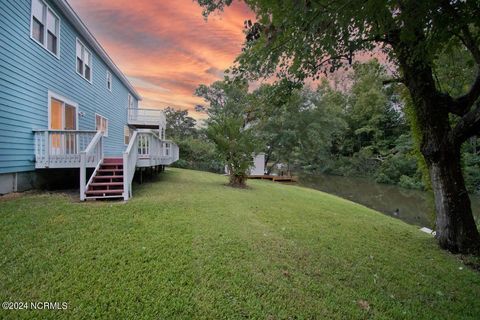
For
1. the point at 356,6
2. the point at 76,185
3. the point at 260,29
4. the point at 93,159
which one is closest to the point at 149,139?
the point at 93,159

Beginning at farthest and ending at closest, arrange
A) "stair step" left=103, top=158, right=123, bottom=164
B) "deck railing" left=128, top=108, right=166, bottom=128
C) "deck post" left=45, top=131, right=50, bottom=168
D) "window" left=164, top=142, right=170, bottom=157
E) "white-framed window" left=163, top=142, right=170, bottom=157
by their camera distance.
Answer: "deck railing" left=128, top=108, right=166, bottom=128 → "window" left=164, top=142, right=170, bottom=157 → "white-framed window" left=163, top=142, right=170, bottom=157 → "stair step" left=103, top=158, right=123, bottom=164 → "deck post" left=45, top=131, right=50, bottom=168

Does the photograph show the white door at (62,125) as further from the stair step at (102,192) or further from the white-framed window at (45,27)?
the stair step at (102,192)

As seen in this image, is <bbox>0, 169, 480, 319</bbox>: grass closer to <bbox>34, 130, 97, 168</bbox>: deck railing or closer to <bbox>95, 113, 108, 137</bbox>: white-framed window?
<bbox>34, 130, 97, 168</bbox>: deck railing

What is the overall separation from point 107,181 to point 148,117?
1037cm

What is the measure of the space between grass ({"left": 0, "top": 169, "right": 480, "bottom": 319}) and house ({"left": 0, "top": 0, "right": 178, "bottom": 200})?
Answer: 1281 millimetres

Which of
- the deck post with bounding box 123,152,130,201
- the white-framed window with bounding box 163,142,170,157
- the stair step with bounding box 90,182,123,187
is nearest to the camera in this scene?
the deck post with bounding box 123,152,130,201

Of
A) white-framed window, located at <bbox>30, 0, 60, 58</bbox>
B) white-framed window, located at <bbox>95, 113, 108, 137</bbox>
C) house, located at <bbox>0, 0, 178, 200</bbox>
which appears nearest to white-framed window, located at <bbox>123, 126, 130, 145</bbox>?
white-framed window, located at <bbox>95, 113, 108, 137</bbox>

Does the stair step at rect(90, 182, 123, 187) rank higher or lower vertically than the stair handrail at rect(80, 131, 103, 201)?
lower

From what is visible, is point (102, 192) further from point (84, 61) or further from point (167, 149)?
point (167, 149)

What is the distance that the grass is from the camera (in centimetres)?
242

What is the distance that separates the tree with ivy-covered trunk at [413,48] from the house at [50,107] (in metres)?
4.54

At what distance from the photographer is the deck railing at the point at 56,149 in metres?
6.41

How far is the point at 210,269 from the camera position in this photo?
304cm

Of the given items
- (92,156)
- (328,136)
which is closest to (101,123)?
(92,156)
